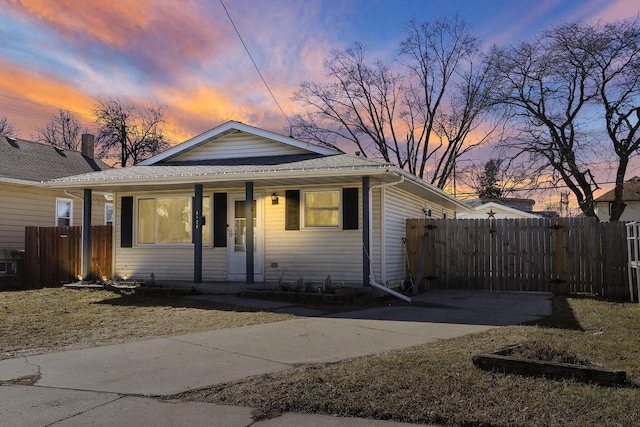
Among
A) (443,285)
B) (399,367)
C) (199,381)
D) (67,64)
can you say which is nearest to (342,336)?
(399,367)

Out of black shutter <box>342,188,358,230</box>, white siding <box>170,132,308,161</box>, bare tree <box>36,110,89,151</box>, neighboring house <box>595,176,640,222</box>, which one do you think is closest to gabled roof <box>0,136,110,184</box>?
white siding <box>170,132,308,161</box>

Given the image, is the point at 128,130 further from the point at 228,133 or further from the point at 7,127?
the point at 228,133

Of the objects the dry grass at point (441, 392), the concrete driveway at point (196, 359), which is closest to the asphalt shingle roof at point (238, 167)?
the concrete driveway at point (196, 359)

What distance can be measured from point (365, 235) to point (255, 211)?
3052mm

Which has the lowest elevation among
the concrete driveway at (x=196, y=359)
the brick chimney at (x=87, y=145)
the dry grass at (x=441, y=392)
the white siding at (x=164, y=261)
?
the concrete driveway at (x=196, y=359)

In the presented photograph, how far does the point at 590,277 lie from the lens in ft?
39.2

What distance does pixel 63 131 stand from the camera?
41.4m

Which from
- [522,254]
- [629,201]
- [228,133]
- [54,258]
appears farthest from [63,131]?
[629,201]

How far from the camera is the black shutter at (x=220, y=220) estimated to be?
1318 centimetres

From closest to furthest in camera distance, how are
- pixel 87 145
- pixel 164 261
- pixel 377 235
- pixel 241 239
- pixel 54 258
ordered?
1. pixel 377 235
2. pixel 241 239
3. pixel 164 261
4. pixel 54 258
5. pixel 87 145

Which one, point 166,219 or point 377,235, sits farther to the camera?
point 166,219

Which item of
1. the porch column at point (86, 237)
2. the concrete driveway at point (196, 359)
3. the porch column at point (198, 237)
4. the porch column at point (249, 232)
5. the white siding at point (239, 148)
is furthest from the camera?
the porch column at point (86, 237)

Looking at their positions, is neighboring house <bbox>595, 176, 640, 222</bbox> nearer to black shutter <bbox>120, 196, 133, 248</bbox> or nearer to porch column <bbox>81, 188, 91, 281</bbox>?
black shutter <bbox>120, 196, 133, 248</bbox>

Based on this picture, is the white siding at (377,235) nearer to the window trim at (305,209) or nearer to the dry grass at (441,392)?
the window trim at (305,209)
